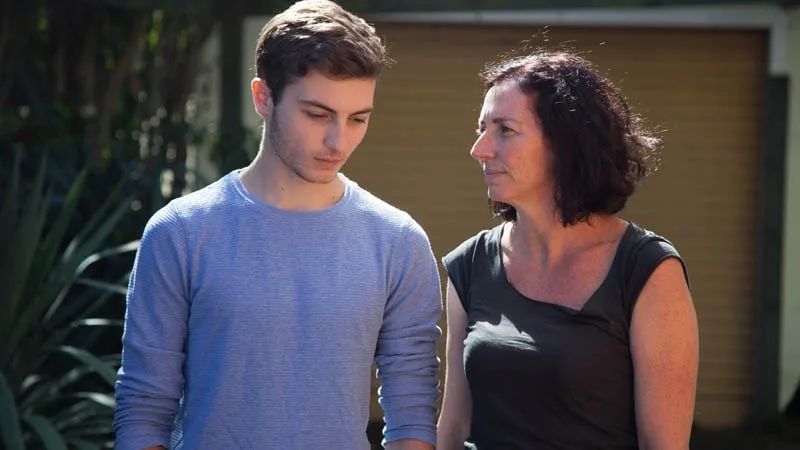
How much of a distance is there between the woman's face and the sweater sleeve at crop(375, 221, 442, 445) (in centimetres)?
23

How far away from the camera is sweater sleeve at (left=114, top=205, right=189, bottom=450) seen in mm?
2732

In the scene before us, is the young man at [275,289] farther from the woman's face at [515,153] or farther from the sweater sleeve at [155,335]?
the woman's face at [515,153]

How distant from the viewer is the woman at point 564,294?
281 centimetres

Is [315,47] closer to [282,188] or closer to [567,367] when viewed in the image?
[282,188]

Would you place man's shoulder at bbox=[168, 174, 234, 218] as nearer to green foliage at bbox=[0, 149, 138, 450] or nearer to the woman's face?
the woman's face

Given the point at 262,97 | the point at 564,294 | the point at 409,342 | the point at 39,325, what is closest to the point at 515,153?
the point at 564,294

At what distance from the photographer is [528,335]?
2.91 meters

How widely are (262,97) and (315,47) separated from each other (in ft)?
0.61

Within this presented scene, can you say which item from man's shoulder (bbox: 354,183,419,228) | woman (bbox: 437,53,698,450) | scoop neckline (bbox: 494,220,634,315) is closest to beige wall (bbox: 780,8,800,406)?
woman (bbox: 437,53,698,450)

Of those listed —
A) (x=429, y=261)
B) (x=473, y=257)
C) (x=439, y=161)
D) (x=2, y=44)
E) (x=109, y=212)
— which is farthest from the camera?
(x=439, y=161)

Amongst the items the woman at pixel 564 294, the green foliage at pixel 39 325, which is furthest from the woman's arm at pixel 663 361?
the green foliage at pixel 39 325

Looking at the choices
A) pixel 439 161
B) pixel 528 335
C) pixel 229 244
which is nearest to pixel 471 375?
pixel 528 335

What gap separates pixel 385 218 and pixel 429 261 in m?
0.14

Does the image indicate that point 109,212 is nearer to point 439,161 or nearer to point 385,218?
point 439,161
